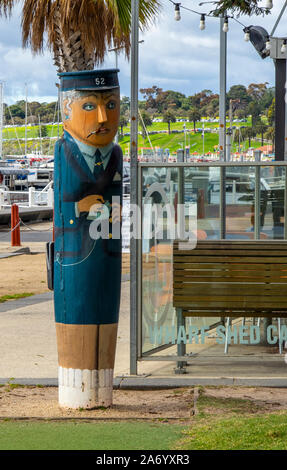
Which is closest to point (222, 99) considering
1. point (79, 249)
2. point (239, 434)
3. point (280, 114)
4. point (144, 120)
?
point (280, 114)

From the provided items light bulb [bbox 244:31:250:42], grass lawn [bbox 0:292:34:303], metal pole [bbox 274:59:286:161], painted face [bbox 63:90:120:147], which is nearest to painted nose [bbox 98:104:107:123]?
painted face [bbox 63:90:120:147]

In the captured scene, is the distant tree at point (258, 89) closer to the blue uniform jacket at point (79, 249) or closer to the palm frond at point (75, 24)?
the palm frond at point (75, 24)

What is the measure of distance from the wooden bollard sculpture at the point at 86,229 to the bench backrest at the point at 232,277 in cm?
137

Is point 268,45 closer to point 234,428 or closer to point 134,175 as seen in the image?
point 134,175

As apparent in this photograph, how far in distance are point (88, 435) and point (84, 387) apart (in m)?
0.64

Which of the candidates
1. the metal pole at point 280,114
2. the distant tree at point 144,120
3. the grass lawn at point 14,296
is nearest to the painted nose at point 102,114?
the metal pole at point 280,114

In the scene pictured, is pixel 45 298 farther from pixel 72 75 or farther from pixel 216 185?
pixel 72 75

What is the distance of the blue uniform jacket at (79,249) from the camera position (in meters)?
5.89

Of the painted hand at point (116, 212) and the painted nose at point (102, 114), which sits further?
the painted hand at point (116, 212)

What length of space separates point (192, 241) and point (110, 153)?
1.73m

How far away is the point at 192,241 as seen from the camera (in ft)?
24.4

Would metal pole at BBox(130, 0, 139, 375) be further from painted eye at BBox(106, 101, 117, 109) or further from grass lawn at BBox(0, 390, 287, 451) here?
grass lawn at BBox(0, 390, 287, 451)

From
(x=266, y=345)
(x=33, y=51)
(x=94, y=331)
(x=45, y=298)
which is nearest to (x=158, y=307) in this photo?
(x=266, y=345)

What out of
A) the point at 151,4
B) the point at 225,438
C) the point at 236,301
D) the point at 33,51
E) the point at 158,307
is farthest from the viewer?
the point at 33,51
